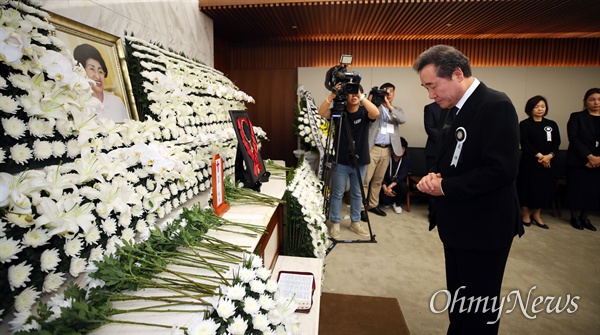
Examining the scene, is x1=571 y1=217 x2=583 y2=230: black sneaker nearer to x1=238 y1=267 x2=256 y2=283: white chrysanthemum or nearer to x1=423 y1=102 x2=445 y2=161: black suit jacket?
x1=423 y1=102 x2=445 y2=161: black suit jacket

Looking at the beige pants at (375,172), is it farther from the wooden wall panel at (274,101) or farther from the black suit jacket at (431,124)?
the wooden wall panel at (274,101)

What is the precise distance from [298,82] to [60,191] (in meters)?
5.05

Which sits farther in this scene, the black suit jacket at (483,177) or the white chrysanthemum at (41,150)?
the black suit jacket at (483,177)

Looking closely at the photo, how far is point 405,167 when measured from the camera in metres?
4.81

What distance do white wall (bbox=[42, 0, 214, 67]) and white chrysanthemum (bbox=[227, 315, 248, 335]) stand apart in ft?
5.13

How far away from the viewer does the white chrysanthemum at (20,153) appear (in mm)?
767

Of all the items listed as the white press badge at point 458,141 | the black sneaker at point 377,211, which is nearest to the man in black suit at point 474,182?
the white press badge at point 458,141

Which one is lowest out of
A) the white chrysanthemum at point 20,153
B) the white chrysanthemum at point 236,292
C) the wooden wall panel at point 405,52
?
the white chrysanthemum at point 236,292

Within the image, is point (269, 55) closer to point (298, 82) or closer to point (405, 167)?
point (298, 82)

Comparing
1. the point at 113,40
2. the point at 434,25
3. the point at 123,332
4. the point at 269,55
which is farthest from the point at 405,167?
the point at 123,332

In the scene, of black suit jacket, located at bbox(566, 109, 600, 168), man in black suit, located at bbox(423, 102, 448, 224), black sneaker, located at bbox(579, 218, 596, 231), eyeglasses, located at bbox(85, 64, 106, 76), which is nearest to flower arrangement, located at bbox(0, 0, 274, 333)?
eyeglasses, located at bbox(85, 64, 106, 76)

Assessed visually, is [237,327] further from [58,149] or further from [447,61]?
[447,61]

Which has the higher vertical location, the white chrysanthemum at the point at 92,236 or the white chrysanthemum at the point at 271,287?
the white chrysanthemum at the point at 92,236

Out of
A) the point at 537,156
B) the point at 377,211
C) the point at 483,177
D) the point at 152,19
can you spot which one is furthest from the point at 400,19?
the point at 483,177
